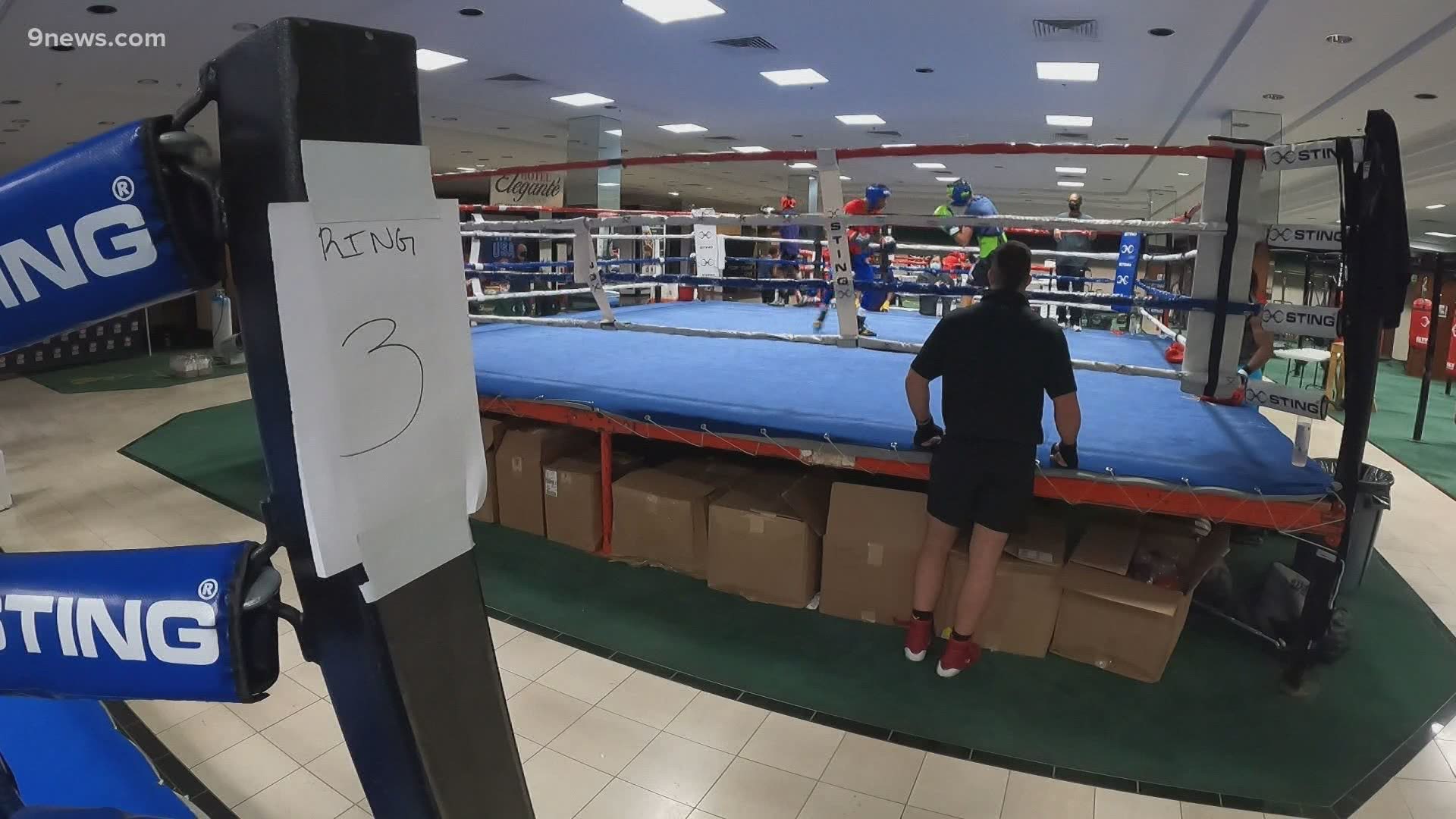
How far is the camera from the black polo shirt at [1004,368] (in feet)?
7.97

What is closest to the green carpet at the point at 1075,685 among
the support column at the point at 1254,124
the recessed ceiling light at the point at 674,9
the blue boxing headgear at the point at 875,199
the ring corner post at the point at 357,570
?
the ring corner post at the point at 357,570

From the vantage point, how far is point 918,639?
9.03 feet

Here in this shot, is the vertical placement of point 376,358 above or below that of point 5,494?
above

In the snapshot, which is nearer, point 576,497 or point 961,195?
point 576,497

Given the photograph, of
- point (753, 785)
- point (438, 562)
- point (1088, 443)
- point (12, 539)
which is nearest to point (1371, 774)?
point (1088, 443)

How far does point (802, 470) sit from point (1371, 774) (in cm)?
218

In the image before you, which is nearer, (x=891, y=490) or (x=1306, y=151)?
(x=1306, y=151)

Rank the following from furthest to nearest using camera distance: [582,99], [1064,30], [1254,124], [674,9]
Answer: [582,99]
[1254,124]
[1064,30]
[674,9]

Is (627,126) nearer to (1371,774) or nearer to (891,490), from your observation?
(891,490)

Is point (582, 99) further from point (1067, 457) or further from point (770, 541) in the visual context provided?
point (1067, 457)

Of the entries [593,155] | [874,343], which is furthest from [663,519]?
[593,155]

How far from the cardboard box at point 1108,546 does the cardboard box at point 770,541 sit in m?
0.93

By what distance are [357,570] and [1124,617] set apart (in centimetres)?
267

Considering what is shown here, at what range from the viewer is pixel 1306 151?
2.38 m
